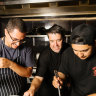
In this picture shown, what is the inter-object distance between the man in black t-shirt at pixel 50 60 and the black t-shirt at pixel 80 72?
29 centimetres

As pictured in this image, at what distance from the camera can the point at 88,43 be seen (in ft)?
4.14

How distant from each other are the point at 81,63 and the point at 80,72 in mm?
106

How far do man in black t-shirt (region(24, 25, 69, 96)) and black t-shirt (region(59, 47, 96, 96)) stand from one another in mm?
292

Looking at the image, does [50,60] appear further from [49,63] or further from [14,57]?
[14,57]

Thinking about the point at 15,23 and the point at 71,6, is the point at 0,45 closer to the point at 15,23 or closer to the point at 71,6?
the point at 15,23

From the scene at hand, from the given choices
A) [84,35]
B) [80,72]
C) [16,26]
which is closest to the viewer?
[84,35]

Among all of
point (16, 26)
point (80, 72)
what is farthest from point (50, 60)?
point (16, 26)

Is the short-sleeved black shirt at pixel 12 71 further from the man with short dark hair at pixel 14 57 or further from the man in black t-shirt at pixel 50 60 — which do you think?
the man in black t-shirt at pixel 50 60

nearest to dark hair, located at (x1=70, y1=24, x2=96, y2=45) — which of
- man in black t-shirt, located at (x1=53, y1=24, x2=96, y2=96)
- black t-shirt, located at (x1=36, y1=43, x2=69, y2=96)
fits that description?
man in black t-shirt, located at (x1=53, y1=24, x2=96, y2=96)

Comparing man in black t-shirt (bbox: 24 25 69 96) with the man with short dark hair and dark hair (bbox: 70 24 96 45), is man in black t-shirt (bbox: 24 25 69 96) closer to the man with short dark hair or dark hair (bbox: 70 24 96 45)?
the man with short dark hair

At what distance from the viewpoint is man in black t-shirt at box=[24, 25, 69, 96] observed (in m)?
1.86

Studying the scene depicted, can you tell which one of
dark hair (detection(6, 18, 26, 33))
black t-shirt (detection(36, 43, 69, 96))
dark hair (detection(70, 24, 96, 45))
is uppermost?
dark hair (detection(6, 18, 26, 33))

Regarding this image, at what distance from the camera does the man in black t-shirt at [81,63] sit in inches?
50.0

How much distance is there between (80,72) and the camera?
1.54 m
